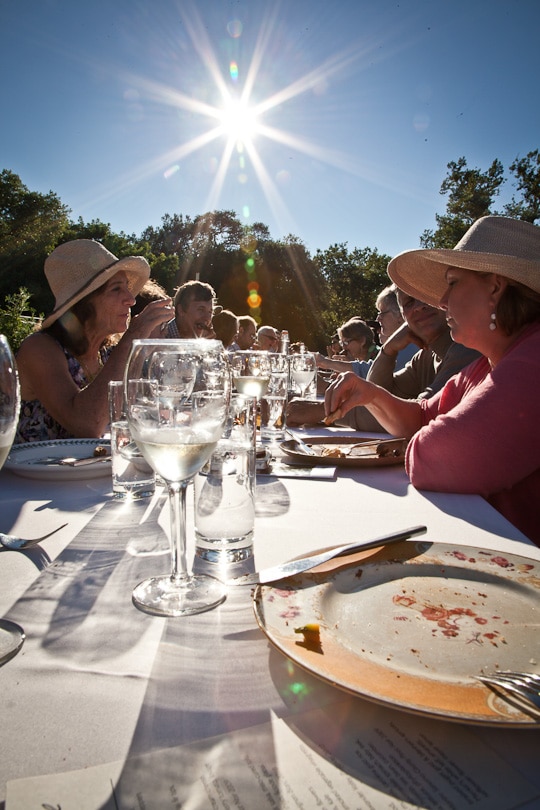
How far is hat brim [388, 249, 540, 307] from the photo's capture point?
6.42 ft

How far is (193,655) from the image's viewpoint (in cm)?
70

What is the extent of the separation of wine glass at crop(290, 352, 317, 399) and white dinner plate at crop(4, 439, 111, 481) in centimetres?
127

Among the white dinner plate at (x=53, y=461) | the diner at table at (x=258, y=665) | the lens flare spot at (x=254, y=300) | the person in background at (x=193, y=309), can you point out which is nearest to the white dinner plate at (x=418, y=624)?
the diner at table at (x=258, y=665)

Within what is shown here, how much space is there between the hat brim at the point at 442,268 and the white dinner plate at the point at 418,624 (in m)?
1.36

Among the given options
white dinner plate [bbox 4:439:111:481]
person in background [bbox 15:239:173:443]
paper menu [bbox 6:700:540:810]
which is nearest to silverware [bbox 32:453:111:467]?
white dinner plate [bbox 4:439:111:481]

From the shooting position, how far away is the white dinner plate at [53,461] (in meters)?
1.56

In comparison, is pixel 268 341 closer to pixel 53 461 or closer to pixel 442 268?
pixel 442 268

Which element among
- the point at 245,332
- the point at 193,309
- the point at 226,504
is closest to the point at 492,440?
the point at 226,504

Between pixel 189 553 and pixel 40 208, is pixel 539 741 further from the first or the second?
pixel 40 208

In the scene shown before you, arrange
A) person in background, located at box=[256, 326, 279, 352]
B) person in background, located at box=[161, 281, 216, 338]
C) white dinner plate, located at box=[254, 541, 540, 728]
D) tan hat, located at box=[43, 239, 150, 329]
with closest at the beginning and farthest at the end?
1. white dinner plate, located at box=[254, 541, 540, 728]
2. tan hat, located at box=[43, 239, 150, 329]
3. person in background, located at box=[161, 281, 216, 338]
4. person in background, located at box=[256, 326, 279, 352]

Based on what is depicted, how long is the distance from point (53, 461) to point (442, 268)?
2.03m

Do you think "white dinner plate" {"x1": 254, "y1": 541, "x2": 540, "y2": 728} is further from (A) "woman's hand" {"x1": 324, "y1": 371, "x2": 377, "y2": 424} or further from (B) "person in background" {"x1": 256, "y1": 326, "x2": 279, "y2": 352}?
(B) "person in background" {"x1": 256, "y1": 326, "x2": 279, "y2": 352}

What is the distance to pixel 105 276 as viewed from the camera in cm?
322

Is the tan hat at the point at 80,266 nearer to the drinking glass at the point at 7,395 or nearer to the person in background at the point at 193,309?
the drinking glass at the point at 7,395
